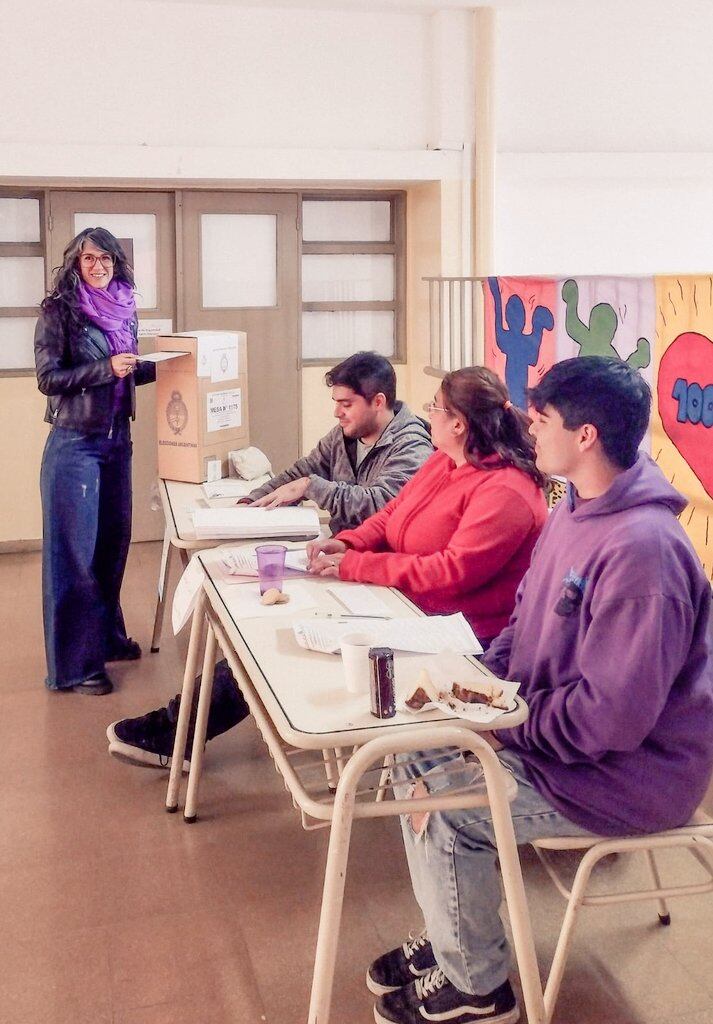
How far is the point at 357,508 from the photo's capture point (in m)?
3.25

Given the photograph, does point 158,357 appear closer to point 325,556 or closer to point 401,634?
point 325,556

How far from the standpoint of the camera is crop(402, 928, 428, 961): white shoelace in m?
2.14

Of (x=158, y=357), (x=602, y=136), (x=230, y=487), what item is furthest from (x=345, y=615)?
(x=602, y=136)

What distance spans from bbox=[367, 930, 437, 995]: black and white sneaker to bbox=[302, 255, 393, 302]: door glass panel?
4.67 metres

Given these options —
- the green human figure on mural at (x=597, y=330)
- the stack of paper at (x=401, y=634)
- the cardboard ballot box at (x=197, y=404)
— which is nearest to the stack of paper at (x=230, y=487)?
the cardboard ballot box at (x=197, y=404)

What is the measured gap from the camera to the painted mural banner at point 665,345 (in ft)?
9.06

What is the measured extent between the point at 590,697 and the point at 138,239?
4.80 meters

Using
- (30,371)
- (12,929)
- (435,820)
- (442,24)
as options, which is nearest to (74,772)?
(12,929)

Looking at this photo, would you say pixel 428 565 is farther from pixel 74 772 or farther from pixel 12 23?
pixel 12 23

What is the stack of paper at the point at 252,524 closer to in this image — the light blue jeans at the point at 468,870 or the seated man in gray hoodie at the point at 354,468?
the seated man in gray hoodie at the point at 354,468

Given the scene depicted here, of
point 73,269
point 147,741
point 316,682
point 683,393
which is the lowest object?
point 147,741

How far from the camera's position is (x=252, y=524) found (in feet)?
9.91

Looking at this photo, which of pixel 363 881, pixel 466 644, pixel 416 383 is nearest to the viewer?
pixel 466 644

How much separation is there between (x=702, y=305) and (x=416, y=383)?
3.73 metres
